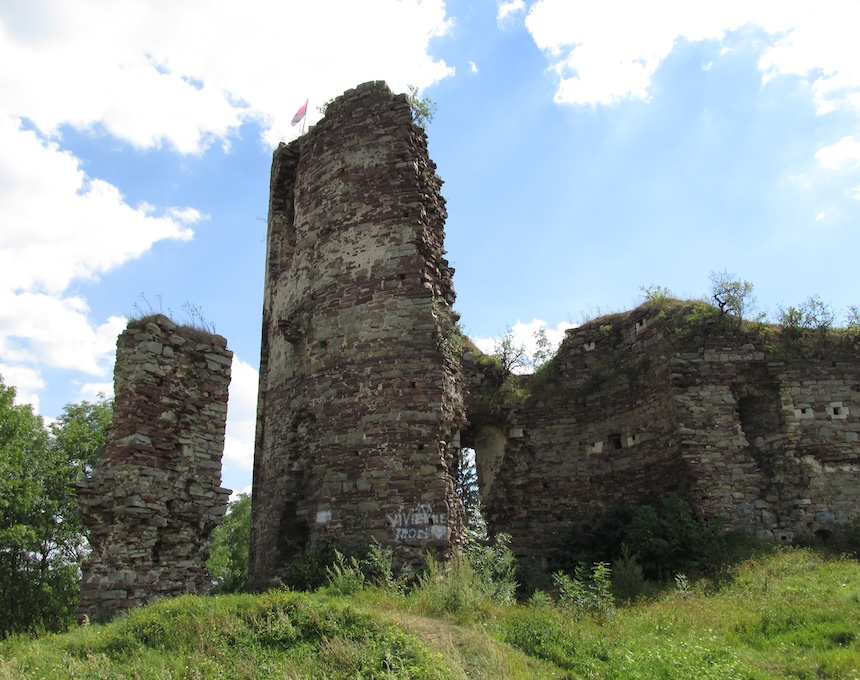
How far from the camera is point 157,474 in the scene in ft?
33.9

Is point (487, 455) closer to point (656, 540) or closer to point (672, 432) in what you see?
point (672, 432)

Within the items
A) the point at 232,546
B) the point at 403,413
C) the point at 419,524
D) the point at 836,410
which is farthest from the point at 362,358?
the point at 232,546

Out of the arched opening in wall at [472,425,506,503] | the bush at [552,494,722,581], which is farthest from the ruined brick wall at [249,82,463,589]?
the arched opening in wall at [472,425,506,503]

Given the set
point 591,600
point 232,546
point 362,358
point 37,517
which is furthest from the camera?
point 232,546

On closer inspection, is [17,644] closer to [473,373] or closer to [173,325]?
[173,325]

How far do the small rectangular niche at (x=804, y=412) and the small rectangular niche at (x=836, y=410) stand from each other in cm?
32

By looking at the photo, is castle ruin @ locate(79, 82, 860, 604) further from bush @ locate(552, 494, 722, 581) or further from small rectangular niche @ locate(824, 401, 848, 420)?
bush @ locate(552, 494, 722, 581)

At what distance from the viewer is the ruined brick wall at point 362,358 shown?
11.1m

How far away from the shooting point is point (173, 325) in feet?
36.9

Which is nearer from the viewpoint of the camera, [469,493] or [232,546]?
[469,493]

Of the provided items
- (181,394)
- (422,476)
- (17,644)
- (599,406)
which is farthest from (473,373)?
(17,644)

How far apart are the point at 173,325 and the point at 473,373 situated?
7769mm

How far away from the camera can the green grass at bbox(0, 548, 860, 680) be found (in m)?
6.54

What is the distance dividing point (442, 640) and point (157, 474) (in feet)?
17.8
